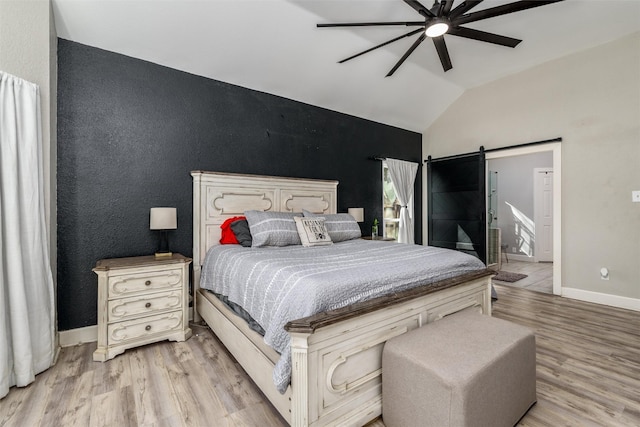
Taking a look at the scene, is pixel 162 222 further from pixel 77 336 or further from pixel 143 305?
pixel 77 336

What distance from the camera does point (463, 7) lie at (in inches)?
75.7

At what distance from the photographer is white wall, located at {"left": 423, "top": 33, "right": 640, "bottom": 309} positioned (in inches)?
128

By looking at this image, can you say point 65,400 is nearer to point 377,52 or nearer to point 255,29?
point 255,29

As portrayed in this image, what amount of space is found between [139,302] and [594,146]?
520cm

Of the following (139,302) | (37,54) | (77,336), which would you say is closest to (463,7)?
(37,54)

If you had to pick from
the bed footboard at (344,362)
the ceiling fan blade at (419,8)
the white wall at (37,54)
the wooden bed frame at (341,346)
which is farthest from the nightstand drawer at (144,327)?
the ceiling fan blade at (419,8)

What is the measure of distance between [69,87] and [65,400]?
7.92 feet

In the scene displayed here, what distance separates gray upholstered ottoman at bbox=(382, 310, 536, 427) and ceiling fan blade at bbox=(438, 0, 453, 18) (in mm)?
2042

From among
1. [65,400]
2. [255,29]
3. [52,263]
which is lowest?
[65,400]

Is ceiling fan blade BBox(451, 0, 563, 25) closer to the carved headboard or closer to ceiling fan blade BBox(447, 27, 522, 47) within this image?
ceiling fan blade BBox(447, 27, 522, 47)

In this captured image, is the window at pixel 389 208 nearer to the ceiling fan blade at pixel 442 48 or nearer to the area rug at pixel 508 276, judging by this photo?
the area rug at pixel 508 276

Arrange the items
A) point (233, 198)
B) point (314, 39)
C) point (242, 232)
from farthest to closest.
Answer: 1. point (233, 198)
2. point (314, 39)
3. point (242, 232)

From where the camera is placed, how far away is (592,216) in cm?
352

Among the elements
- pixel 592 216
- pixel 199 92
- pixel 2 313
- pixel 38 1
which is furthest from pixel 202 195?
pixel 592 216
